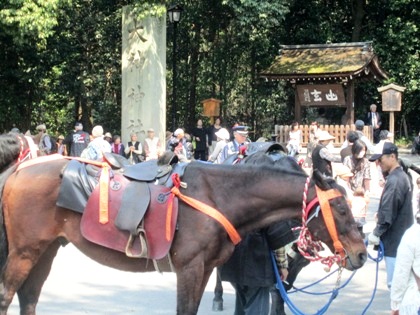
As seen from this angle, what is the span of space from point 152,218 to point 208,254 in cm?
53

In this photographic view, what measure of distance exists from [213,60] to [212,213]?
27.4 meters

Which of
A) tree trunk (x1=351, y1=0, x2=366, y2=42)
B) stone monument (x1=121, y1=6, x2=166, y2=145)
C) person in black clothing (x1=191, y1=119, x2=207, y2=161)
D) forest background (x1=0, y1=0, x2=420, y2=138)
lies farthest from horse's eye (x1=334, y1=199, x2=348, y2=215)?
tree trunk (x1=351, y1=0, x2=366, y2=42)

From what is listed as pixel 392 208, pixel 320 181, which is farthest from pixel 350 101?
pixel 320 181

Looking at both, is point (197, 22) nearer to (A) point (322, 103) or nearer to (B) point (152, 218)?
(A) point (322, 103)

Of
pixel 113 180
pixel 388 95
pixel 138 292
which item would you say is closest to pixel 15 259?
pixel 113 180

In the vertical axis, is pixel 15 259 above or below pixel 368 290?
above

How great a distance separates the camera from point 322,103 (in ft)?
82.5

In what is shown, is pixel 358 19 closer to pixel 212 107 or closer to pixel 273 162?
pixel 212 107

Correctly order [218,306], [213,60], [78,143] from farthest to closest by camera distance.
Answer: [213,60] → [78,143] → [218,306]

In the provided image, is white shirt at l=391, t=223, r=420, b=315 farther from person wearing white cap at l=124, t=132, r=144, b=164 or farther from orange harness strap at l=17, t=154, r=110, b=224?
person wearing white cap at l=124, t=132, r=144, b=164

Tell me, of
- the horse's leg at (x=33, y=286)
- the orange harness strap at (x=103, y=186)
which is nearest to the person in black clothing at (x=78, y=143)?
the horse's leg at (x=33, y=286)

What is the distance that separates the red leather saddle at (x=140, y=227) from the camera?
542cm

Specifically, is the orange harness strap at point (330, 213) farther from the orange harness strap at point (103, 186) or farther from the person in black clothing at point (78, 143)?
the person in black clothing at point (78, 143)

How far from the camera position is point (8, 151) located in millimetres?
6910
